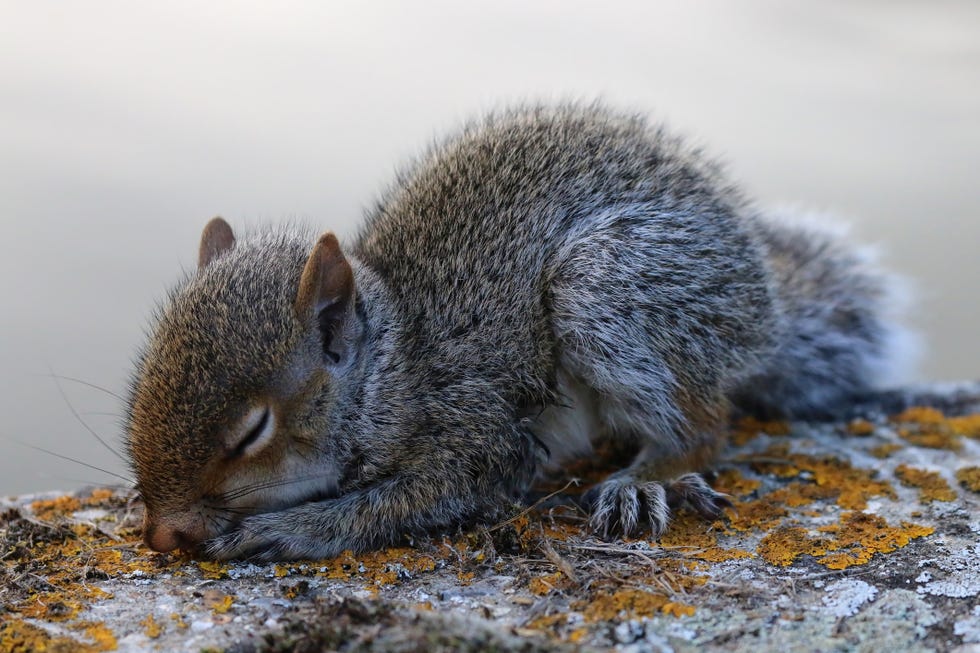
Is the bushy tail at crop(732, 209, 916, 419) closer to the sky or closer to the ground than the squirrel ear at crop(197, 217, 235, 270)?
closer to the ground

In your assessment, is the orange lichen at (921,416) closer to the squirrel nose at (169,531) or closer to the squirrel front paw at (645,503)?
the squirrel front paw at (645,503)

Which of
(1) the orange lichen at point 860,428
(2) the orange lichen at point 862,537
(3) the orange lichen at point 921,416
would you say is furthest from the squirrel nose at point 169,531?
(3) the orange lichen at point 921,416

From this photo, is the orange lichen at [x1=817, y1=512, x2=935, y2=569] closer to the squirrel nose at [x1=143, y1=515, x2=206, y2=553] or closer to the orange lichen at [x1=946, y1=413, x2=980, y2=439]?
the orange lichen at [x1=946, y1=413, x2=980, y2=439]

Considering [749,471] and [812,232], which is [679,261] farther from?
[812,232]

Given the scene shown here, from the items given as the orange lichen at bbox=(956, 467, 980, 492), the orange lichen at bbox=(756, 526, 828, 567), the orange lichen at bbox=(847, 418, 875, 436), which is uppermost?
the orange lichen at bbox=(847, 418, 875, 436)

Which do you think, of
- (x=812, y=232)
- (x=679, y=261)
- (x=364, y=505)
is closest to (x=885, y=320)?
(x=812, y=232)

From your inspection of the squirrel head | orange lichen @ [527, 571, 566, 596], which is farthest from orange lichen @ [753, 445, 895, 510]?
the squirrel head
